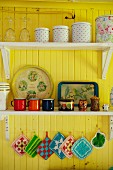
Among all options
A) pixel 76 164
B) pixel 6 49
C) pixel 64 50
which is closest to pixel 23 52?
pixel 6 49

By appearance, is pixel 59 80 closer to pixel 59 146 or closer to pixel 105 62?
pixel 105 62

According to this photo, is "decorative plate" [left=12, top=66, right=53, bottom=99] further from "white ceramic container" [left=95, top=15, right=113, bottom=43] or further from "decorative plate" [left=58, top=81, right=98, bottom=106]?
"white ceramic container" [left=95, top=15, right=113, bottom=43]

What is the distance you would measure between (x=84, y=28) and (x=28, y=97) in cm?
57

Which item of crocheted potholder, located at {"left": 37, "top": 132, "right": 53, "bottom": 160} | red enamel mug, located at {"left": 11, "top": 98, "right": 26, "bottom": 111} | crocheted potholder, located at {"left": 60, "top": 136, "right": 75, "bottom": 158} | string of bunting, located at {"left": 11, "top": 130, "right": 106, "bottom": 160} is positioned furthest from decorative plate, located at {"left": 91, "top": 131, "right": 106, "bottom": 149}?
red enamel mug, located at {"left": 11, "top": 98, "right": 26, "bottom": 111}

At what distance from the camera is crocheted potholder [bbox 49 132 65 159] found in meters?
1.67

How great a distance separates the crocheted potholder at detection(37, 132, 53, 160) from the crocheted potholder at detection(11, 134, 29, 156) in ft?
0.33

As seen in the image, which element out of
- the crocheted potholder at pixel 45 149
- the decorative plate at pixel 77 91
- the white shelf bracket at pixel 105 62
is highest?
the white shelf bracket at pixel 105 62

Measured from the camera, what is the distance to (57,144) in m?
1.67

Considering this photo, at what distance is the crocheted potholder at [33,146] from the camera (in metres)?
1.66

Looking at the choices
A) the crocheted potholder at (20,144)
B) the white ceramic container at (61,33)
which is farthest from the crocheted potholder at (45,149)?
the white ceramic container at (61,33)

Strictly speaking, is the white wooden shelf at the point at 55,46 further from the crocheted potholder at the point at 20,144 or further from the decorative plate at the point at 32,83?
the crocheted potholder at the point at 20,144

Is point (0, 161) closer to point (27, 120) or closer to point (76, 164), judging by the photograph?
point (27, 120)

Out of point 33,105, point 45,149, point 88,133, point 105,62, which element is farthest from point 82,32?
point 45,149

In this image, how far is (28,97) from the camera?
1657mm
